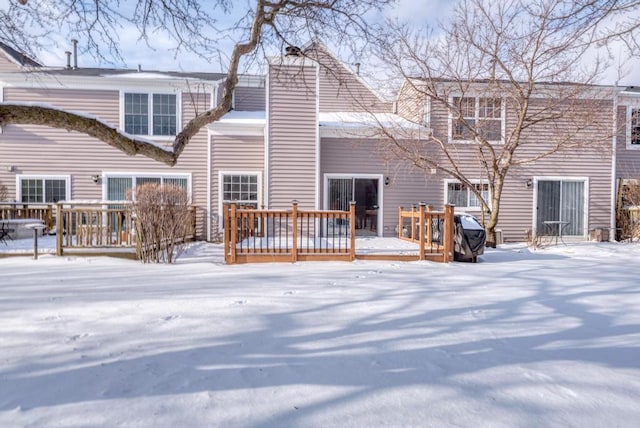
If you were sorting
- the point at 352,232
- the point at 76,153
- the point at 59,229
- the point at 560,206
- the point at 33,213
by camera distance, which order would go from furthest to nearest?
the point at 560,206 → the point at 76,153 → the point at 33,213 → the point at 59,229 → the point at 352,232

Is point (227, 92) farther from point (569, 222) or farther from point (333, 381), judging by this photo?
point (569, 222)

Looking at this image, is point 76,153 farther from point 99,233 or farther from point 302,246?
point 302,246

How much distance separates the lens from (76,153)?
10.9 meters

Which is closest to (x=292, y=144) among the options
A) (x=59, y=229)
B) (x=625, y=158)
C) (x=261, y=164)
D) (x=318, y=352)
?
(x=261, y=164)

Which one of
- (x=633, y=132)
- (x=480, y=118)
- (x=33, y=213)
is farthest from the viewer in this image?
(x=633, y=132)

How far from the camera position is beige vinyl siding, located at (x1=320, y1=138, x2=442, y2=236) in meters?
10.6

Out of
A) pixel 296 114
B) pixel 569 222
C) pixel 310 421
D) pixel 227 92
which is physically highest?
pixel 296 114

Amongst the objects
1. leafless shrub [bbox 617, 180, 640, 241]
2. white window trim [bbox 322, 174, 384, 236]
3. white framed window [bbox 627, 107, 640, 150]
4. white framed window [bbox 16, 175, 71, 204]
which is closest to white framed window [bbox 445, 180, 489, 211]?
white window trim [bbox 322, 174, 384, 236]

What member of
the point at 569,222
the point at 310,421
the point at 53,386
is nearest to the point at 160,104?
the point at 53,386

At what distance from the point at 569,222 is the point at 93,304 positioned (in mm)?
12583

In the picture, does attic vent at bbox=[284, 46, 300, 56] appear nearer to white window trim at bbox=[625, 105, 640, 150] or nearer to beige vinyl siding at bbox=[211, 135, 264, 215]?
beige vinyl siding at bbox=[211, 135, 264, 215]

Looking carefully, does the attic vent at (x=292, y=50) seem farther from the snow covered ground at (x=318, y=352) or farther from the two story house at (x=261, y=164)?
the snow covered ground at (x=318, y=352)

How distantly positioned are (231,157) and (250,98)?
3590 mm

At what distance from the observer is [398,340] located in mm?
2979
